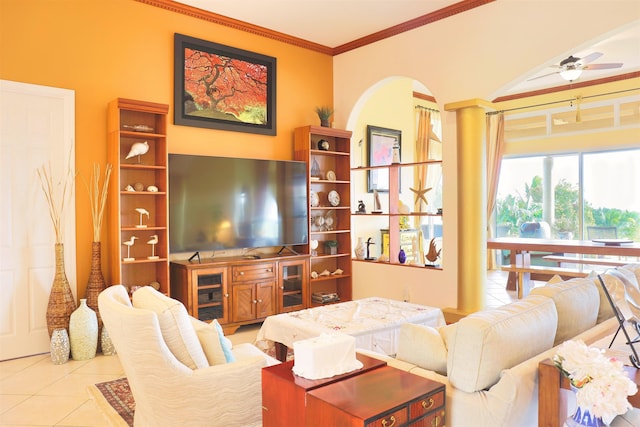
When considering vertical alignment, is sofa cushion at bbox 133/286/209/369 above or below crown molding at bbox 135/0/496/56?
below

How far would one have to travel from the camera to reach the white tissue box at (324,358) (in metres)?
1.84

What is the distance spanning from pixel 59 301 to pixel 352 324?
102 inches

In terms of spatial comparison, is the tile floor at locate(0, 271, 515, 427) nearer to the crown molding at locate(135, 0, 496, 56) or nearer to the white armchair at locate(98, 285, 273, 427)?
the white armchair at locate(98, 285, 273, 427)

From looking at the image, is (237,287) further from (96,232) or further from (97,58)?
(97,58)

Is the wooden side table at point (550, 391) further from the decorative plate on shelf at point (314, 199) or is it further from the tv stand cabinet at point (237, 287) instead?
the decorative plate on shelf at point (314, 199)

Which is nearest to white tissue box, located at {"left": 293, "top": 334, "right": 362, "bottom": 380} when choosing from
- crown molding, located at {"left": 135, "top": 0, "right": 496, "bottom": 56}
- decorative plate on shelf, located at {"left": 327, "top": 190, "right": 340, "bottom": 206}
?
decorative plate on shelf, located at {"left": 327, "top": 190, "right": 340, "bottom": 206}

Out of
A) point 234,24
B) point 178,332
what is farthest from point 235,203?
point 178,332

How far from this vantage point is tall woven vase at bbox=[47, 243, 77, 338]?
12.9 ft

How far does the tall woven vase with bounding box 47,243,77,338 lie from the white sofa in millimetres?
3131

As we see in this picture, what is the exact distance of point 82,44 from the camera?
432 centimetres

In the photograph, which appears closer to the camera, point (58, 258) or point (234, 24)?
point (58, 258)

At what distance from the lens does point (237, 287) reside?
15.8ft

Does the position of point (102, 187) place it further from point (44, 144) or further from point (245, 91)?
point (245, 91)

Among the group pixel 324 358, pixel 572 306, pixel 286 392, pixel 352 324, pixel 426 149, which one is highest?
pixel 426 149
